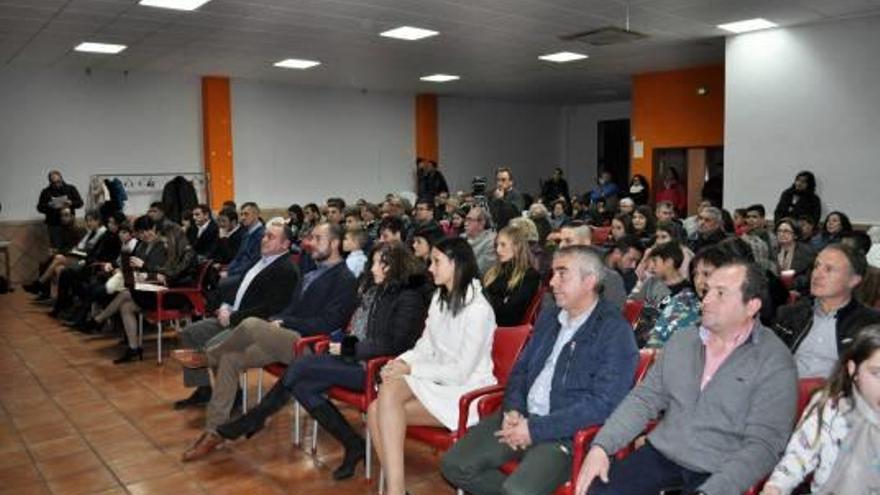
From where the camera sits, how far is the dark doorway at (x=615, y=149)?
707 inches

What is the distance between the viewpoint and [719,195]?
1151cm

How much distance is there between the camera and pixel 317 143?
13.9m

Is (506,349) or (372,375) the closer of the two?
(506,349)

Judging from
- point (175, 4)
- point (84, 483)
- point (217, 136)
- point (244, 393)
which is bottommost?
point (84, 483)

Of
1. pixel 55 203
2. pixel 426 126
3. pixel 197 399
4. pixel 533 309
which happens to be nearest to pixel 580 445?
pixel 533 309

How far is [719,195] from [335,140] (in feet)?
22.7

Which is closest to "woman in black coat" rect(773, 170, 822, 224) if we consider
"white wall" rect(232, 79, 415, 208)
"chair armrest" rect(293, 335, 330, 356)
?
"chair armrest" rect(293, 335, 330, 356)

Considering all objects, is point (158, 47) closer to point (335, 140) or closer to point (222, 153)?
point (222, 153)

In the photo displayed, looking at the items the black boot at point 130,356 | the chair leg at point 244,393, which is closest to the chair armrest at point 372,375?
the chair leg at point 244,393

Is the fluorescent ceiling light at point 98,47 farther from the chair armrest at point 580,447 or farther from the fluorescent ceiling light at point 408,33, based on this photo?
the chair armrest at point 580,447

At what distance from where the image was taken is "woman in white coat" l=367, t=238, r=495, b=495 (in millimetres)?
3094

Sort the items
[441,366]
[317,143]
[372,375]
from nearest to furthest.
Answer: [441,366], [372,375], [317,143]

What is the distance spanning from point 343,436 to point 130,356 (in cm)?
322

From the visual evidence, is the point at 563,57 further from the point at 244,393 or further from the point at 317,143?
the point at 244,393
